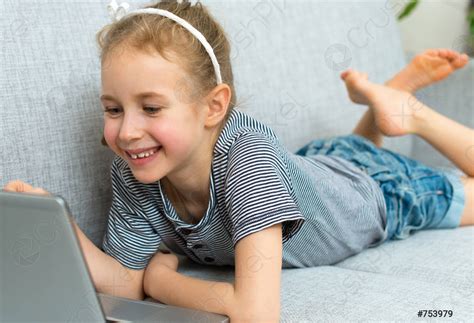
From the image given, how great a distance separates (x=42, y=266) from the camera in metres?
0.73

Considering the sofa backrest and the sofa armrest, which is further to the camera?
the sofa armrest

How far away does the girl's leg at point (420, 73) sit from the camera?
4.98 ft

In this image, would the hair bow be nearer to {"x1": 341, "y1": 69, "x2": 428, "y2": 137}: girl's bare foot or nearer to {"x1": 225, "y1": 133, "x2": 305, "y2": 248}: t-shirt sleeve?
{"x1": 225, "y1": 133, "x2": 305, "y2": 248}: t-shirt sleeve

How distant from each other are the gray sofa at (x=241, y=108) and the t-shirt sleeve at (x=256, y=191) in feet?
0.45

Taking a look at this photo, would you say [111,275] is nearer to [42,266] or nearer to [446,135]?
[42,266]

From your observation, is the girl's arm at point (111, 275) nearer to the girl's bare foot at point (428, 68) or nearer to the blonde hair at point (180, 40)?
the blonde hair at point (180, 40)

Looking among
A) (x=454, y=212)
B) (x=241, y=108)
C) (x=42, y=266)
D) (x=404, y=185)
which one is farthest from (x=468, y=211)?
(x=42, y=266)

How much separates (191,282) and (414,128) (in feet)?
2.36

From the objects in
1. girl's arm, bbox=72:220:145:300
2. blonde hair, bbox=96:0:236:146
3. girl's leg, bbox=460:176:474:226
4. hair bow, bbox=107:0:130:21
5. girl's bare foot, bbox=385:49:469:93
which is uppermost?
hair bow, bbox=107:0:130:21

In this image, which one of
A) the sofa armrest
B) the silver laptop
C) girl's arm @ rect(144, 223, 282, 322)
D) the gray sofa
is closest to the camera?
the silver laptop

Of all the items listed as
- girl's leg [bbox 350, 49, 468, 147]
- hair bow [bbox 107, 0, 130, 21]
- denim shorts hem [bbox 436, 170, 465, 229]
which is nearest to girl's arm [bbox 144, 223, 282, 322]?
hair bow [bbox 107, 0, 130, 21]

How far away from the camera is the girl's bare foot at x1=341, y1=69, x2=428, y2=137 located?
4.83 ft

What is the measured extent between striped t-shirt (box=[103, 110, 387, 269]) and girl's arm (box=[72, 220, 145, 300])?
0.06 feet

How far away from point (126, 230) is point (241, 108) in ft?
1.10
